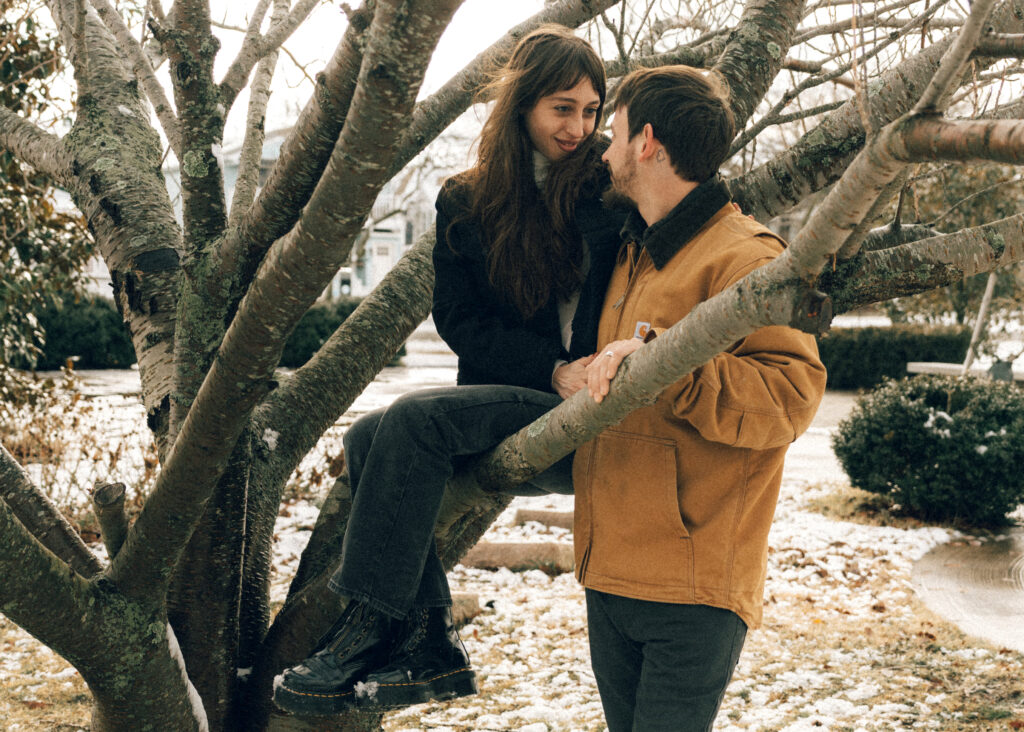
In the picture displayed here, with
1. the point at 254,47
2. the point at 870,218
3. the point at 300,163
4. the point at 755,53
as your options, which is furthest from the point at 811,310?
the point at 254,47

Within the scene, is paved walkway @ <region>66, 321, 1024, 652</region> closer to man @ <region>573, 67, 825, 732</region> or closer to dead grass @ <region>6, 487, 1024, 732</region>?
dead grass @ <region>6, 487, 1024, 732</region>

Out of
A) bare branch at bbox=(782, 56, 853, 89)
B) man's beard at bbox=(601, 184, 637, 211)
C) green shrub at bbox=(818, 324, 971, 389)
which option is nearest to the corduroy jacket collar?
man's beard at bbox=(601, 184, 637, 211)

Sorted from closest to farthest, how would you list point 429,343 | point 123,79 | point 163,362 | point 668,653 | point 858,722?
Answer: 1. point 668,653
2. point 163,362
3. point 123,79
4. point 858,722
5. point 429,343

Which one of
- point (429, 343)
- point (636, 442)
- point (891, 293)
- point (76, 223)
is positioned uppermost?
point (76, 223)

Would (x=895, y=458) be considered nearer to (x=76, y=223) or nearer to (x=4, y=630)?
(x=4, y=630)

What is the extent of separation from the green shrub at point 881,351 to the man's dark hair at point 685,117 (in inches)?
614

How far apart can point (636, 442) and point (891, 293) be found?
2.08 feet

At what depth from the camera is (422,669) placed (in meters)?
1.95

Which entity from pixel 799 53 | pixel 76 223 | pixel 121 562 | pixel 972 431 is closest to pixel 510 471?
pixel 121 562

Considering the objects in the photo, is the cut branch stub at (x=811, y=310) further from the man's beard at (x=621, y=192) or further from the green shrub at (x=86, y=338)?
the green shrub at (x=86, y=338)

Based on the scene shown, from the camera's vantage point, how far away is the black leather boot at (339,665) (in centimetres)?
189

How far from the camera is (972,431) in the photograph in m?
6.88

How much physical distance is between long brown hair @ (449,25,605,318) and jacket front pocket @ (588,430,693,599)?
16.9 inches

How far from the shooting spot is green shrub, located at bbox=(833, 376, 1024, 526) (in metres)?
6.92
